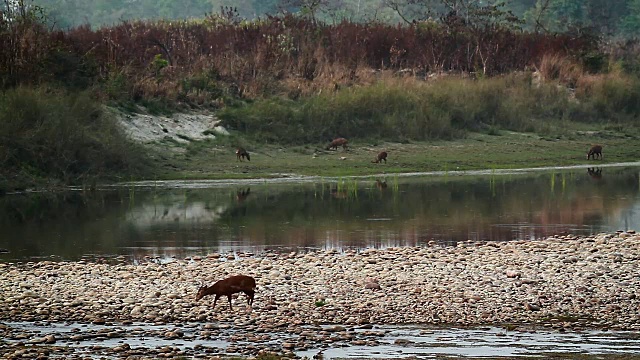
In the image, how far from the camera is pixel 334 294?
496 inches

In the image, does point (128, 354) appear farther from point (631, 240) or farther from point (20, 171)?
point (20, 171)

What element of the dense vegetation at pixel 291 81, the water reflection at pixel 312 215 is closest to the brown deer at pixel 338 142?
the dense vegetation at pixel 291 81

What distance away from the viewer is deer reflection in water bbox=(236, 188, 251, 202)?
24770 mm

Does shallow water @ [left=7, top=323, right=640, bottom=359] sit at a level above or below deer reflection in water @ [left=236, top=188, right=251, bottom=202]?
below

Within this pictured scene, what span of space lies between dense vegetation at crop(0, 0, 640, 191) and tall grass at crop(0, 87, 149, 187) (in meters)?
0.03

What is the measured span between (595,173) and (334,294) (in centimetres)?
1988

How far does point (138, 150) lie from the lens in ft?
95.2

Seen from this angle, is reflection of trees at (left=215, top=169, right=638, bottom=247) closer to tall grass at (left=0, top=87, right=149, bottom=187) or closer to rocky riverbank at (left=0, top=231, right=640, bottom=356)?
rocky riverbank at (left=0, top=231, right=640, bottom=356)

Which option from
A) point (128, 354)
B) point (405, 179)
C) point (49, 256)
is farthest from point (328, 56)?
point (128, 354)

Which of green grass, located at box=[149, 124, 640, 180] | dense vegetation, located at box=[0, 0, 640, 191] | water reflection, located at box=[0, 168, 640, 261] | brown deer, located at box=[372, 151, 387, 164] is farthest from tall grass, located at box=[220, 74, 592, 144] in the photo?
water reflection, located at box=[0, 168, 640, 261]

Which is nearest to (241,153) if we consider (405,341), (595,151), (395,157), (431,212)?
(395,157)

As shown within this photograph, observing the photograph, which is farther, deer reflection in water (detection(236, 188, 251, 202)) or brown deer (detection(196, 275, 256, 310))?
deer reflection in water (detection(236, 188, 251, 202))

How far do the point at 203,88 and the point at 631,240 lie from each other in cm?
2010

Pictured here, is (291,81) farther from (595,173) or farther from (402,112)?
(595,173)
